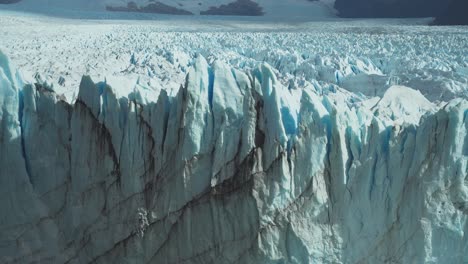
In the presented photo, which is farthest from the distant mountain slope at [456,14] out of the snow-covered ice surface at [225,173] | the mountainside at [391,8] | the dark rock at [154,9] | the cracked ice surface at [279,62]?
the snow-covered ice surface at [225,173]

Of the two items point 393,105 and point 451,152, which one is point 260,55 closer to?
point 393,105

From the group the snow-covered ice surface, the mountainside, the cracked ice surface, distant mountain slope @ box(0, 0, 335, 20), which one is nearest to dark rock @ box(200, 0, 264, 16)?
distant mountain slope @ box(0, 0, 335, 20)

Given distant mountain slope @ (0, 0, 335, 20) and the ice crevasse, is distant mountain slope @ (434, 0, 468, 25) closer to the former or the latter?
distant mountain slope @ (0, 0, 335, 20)

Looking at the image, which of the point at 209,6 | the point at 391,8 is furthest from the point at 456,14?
the point at 209,6

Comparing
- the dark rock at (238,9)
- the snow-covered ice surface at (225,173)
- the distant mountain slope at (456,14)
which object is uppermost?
the distant mountain slope at (456,14)

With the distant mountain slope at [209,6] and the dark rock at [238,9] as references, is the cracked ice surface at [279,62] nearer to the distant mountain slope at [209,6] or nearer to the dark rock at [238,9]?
the distant mountain slope at [209,6]

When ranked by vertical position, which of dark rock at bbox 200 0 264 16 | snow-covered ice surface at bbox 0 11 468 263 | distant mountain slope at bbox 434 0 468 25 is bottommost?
snow-covered ice surface at bbox 0 11 468 263

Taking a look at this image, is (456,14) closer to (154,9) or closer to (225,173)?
(154,9)

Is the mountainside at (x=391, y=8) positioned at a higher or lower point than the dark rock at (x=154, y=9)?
higher

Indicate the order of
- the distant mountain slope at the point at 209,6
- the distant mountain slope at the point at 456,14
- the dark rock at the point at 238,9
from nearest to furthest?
1. the distant mountain slope at the point at 456,14
2. the distant mountain slope at the point at 209,6
3. the dark rock at the point at 238,9

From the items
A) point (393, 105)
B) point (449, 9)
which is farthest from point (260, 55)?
point (449, 9)
